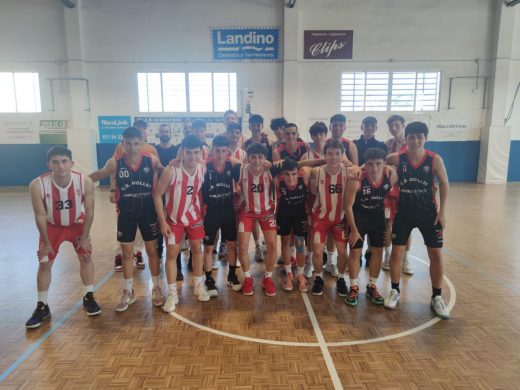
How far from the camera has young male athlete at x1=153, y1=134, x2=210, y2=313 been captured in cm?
371

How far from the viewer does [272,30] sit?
1248 cm

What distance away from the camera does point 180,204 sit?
3814mm

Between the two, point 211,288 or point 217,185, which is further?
point 211,288

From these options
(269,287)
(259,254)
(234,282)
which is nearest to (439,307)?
(269,287)

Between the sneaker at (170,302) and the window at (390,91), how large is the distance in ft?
35.9

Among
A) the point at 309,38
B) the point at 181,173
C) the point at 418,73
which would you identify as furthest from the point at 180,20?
the point at 181,173

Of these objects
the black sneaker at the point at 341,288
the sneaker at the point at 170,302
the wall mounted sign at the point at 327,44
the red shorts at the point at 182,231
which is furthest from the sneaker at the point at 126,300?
the wall mounted sign at the point at 327,44

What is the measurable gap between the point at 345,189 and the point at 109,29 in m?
12.0

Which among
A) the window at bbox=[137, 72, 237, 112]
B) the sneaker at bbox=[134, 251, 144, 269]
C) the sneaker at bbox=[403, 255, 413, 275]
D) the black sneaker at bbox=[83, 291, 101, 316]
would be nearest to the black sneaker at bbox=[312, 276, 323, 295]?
the sneaker at bbox=[403, 255, 413, 275]

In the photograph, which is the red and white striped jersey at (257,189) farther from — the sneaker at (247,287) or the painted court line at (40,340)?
the painted court line at (40,340)

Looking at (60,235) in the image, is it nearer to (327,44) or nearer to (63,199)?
(63,199)

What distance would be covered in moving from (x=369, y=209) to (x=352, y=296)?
1.00 meters

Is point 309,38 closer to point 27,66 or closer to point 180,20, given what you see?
point 180,20

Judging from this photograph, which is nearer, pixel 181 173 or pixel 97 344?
pixel 97 344
